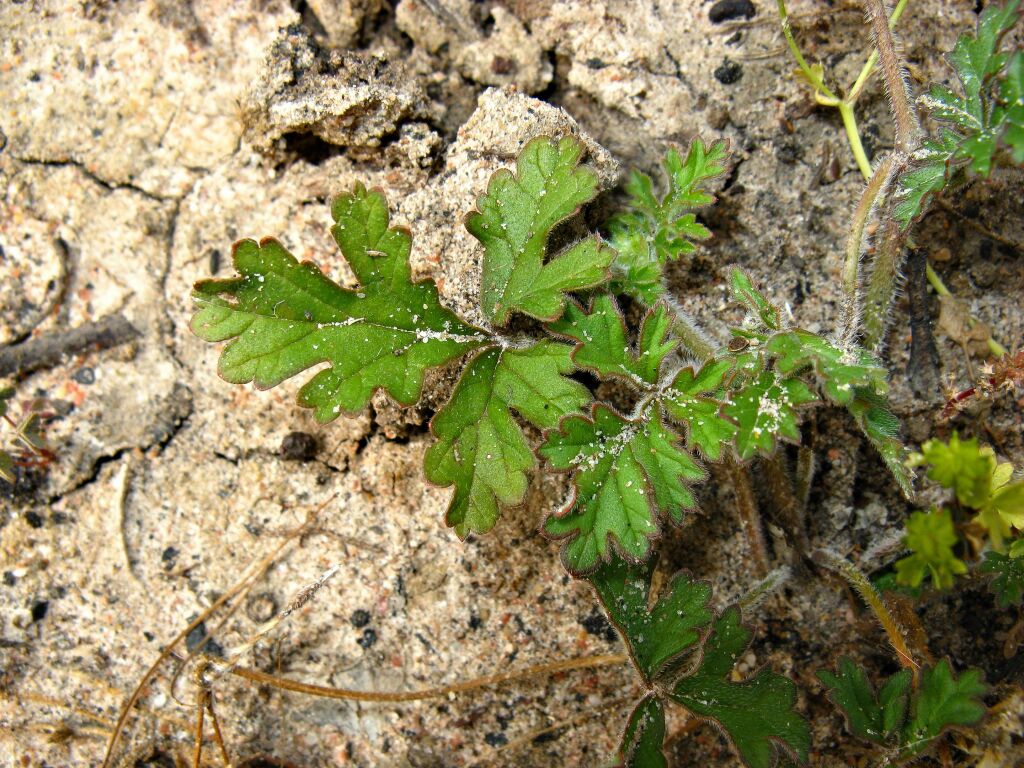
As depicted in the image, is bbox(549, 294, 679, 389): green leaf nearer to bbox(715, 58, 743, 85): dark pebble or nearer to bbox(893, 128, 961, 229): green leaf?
bbox(893, 128, 961, 229): green leaf

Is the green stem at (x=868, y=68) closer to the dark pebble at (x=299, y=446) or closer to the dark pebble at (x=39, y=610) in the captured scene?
the dark pebble at (x=299, y=446)

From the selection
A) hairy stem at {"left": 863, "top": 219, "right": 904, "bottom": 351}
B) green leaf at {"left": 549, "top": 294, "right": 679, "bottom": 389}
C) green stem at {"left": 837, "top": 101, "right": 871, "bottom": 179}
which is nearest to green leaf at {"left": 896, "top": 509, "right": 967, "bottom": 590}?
hairy stem at {"left": 863, "top": 219, "right": 904, "bottom": 351}

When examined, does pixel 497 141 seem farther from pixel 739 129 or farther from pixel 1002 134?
pixel 1002 134

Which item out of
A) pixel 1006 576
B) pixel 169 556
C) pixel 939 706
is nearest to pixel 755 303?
pixel 1006 576

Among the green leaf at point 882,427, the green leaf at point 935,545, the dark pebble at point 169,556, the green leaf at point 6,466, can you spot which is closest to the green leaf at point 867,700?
the green leaf at point 935,545

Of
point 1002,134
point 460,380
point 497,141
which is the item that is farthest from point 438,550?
point 1002,134

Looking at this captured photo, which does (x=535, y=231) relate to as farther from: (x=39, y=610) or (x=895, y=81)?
(x=39, y=610)

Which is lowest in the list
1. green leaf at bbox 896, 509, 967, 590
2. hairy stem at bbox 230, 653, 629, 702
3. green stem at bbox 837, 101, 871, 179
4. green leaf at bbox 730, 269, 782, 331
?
hairy stem at bbox 230, 653, 629, 702
